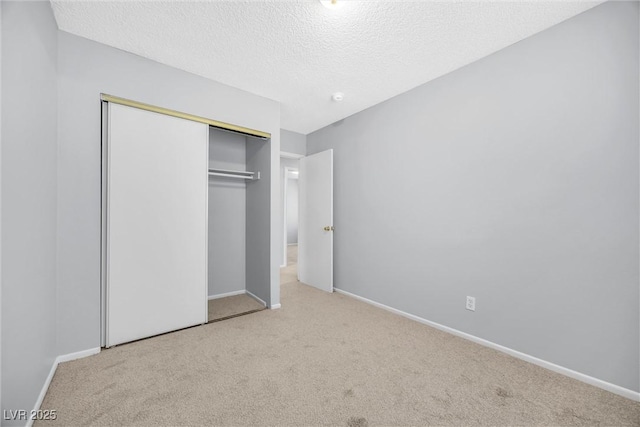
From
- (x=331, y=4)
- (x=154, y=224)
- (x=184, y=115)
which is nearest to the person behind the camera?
(x=331, y=4)

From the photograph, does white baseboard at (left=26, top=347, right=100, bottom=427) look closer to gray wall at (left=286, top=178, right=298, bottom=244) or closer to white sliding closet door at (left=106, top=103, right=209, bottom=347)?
white sliding closet door at (left=106, top=103, right=209, bottom=347)

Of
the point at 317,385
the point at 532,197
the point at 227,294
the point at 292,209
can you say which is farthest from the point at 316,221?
the point at 292,209

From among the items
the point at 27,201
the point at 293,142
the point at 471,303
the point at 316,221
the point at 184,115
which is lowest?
the point at 471,303

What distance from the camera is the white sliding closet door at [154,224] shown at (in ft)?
7.13

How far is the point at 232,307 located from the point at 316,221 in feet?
5.47

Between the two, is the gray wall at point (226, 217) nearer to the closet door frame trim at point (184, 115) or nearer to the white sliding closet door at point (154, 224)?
the closet door frame trim at point (184, 115)

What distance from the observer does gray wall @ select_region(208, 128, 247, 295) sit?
346cm

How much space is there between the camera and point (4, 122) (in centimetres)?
115

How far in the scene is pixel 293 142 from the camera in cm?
430

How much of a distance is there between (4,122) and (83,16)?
4.03ft

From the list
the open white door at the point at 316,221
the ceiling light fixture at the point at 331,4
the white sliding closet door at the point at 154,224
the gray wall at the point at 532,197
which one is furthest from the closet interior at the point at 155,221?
the gray wall at the point at 532,197

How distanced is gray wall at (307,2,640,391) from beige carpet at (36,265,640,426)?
1.07 ft

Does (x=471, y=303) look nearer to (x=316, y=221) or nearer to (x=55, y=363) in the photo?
(x=316, y=221)

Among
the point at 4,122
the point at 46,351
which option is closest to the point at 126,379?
the point at 46,351
